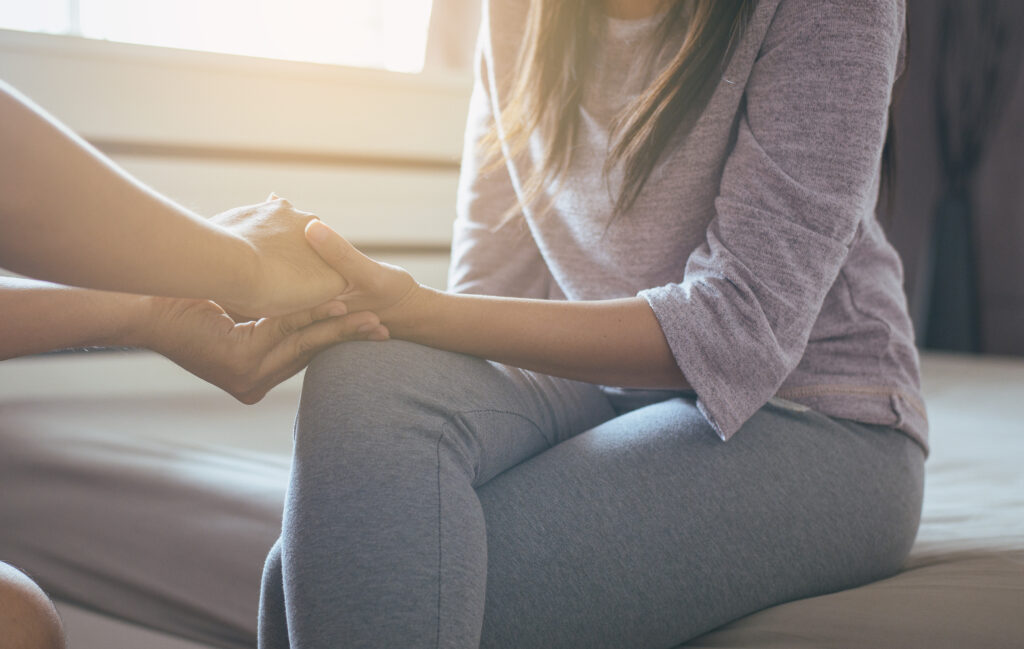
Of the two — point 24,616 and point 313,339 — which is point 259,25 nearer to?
point 313,339

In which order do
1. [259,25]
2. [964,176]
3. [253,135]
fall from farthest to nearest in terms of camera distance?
1. [964,176]
2. [259,25]
3. [253,135]

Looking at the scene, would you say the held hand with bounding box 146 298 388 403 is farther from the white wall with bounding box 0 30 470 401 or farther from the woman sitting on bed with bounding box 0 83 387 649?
the white wall with bounding box 0 30 470 401

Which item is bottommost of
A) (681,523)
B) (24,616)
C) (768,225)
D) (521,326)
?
(24,616)

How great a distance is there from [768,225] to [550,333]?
0.68ft

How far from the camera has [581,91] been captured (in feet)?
2.95

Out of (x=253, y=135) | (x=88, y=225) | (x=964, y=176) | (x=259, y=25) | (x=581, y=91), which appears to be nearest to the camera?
(x=88, y=225)

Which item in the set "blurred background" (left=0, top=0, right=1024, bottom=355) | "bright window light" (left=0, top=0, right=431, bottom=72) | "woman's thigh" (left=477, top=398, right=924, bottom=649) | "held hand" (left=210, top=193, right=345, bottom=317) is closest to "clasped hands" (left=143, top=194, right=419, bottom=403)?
"held hand" (left=210, top=193, right=345, bottom=317)

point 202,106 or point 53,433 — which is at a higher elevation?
point 202,106

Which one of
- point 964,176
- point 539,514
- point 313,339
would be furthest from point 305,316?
point 964,176

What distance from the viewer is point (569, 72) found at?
0.90m

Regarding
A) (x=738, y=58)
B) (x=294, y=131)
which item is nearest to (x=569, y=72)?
(x=738, y=58)

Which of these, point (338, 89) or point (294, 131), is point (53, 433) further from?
point (338, 89)

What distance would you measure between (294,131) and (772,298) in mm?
1352

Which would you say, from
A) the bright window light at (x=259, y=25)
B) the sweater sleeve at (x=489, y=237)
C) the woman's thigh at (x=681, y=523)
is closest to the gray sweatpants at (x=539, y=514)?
the woman's thigh at (x=681, y=523)
